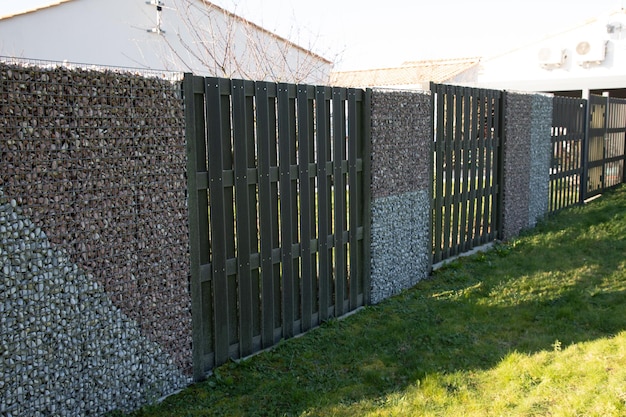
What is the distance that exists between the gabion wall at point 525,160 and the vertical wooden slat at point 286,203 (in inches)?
196

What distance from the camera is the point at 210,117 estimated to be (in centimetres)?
411

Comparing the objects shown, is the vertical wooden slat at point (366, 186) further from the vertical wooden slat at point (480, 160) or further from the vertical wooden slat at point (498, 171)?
the vertical wooden slat at point (498, 171)

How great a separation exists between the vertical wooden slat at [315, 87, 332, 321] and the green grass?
304 millimetres

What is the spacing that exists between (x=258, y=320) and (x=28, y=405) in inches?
74.2

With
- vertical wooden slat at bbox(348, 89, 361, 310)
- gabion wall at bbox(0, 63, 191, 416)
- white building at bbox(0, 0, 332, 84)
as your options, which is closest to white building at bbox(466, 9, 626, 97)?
white building at bbox(0, 0, 332, 84)

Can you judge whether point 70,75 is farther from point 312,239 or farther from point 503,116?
point 503,116

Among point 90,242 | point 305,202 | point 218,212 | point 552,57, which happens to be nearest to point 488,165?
point 305,202

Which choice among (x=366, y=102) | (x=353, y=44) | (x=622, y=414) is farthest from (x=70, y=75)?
(x=353, y=44)

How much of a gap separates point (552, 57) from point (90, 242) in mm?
25512

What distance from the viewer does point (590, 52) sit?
24.1 m

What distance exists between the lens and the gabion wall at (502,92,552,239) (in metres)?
8.97

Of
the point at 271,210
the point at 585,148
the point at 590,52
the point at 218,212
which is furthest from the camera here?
the point at 590,52

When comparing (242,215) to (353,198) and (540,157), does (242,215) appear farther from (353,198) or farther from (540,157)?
(540,157)

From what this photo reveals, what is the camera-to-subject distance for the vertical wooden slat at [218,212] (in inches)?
162
